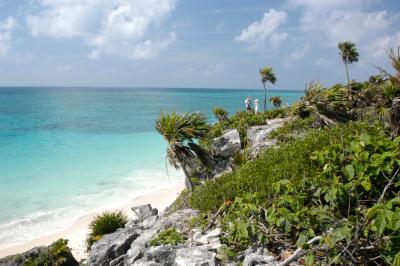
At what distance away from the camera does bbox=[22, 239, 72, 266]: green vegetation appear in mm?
9578

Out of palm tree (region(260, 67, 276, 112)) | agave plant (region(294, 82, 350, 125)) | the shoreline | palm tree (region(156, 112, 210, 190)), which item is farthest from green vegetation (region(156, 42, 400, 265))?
palm tree (region(260, 67, 276, 112))

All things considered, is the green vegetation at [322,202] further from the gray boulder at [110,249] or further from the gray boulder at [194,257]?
the gray boulder at [110,249]

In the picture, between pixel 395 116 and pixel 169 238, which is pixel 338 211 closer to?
pixel 169 238

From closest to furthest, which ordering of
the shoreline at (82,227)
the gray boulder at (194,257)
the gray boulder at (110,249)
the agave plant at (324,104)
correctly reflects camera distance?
the gray boulder at (194,257) < the gray boulder at (110,249) < the shoreline at (82,227) < the agave plant at (324,104)

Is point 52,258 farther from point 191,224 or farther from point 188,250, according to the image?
point 188,250

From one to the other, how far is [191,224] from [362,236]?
11.2 feet

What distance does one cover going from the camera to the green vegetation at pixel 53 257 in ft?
31.4

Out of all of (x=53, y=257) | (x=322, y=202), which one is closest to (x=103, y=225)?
(x=53, y=257)

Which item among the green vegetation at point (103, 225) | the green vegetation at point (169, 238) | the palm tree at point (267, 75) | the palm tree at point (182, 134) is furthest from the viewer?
the palm tree at point (267, 75)

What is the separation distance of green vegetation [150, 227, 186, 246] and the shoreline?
716 centimetres

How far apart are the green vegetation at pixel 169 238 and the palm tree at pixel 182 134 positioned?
5392 mm

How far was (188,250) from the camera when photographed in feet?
18.0

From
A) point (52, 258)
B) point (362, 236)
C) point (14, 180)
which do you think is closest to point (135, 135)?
point (14, 180)

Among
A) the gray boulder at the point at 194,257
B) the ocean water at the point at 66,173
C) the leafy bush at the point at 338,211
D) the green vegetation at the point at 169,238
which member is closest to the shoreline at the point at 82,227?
the ocean water at the point at 66,173
